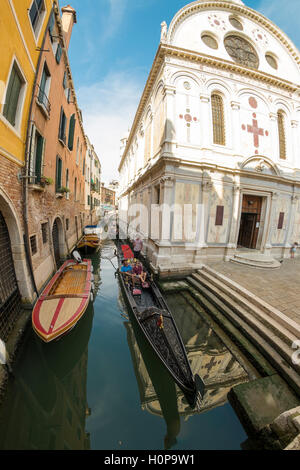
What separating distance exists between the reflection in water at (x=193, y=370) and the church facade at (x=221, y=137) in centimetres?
336

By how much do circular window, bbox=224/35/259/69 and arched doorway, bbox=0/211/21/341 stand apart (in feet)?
44.2

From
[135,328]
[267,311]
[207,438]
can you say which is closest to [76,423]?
[207,438]

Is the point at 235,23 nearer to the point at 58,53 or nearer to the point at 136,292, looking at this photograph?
the point at 58,53

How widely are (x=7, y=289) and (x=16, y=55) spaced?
5699 mm

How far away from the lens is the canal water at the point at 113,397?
105 inches

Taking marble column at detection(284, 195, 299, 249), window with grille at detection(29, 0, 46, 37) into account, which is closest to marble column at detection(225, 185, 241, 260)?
marble column at detection(284, 195, 299, 249)

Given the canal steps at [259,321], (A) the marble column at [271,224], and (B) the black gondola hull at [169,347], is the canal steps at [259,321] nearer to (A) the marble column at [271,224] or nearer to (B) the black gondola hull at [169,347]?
(B) the black gondola hull at [169,347]

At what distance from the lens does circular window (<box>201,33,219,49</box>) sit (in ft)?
29.5

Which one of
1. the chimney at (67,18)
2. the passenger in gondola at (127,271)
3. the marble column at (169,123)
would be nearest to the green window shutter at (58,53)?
the chimney at (67,18)

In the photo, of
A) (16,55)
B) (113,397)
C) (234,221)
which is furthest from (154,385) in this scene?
(16,55)

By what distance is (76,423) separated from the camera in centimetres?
288

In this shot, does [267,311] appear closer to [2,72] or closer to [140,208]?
[2,72]

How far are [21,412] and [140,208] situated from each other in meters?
11.4

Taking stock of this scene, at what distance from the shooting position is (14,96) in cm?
451
